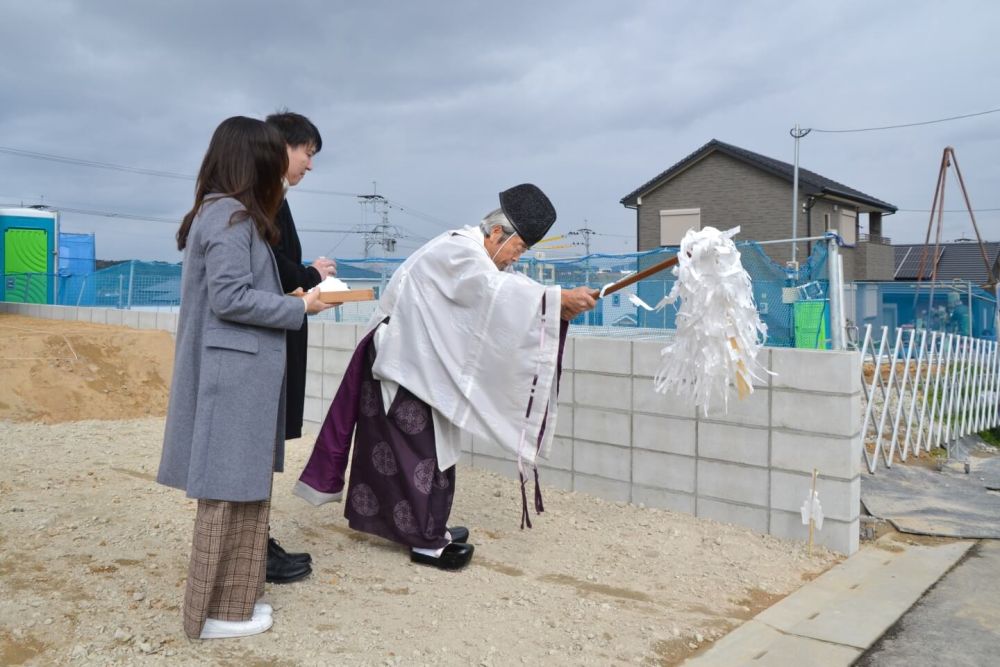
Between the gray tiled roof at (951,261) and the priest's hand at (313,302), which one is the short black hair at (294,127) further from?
the gray tiled roof at (951,261)

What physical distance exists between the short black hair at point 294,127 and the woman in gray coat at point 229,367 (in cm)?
42

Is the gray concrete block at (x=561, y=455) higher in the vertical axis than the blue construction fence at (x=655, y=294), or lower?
lower

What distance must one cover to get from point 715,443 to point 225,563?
244 centimetres

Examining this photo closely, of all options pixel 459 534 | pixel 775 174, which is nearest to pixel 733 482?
pixel 459 534

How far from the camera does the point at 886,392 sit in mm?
5578

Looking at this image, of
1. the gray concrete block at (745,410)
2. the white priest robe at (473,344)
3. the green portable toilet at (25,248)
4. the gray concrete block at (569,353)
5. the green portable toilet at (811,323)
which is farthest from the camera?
the green portable toilet at (25,248)

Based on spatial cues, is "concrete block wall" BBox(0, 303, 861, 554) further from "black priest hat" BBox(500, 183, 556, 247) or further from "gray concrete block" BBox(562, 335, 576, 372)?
"black priest hat" BBox(500, 183, 556, 247)

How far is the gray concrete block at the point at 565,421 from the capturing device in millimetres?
4453

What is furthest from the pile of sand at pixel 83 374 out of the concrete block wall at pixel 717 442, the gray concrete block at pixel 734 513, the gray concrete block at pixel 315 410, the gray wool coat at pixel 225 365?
the gray concrete block at pixel 734 513

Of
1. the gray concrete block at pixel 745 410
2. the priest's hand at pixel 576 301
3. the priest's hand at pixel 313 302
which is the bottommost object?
the gray concrete block at pixel 745 410

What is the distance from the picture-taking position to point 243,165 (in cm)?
240

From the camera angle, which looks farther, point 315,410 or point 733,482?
point 315,410

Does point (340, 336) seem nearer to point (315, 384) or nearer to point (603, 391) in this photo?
point (315, 384)

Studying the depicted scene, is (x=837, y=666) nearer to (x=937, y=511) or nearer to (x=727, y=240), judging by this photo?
(x=727, y=240)
